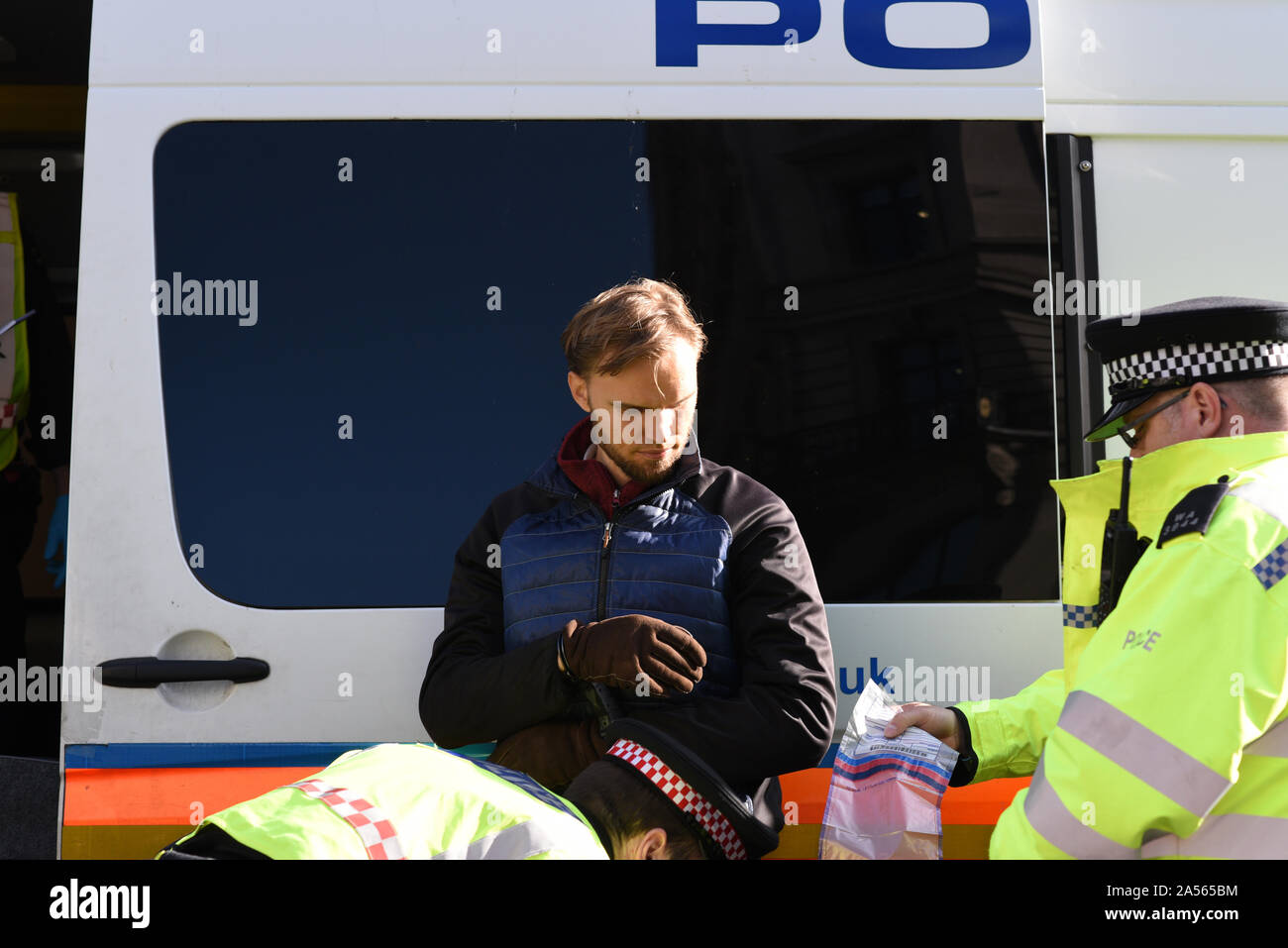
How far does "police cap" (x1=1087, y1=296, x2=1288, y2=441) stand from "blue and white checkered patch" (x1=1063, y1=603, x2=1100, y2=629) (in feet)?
0.99

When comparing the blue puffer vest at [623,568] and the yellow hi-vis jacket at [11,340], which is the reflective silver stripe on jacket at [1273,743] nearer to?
the blue puffer vest at [623,568]

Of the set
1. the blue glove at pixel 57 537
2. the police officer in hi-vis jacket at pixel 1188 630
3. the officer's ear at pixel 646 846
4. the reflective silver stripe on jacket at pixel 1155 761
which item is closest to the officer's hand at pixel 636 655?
the officer's ear at pixel 646 846

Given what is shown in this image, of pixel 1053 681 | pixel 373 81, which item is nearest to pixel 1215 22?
pixel 1053 681

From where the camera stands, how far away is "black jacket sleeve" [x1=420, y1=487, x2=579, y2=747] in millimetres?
1913

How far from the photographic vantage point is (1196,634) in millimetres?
1425

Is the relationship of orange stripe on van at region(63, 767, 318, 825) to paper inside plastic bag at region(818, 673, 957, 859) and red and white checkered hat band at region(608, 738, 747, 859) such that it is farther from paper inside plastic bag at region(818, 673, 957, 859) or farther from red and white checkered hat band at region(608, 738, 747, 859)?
paper inside plastic bag at region(818, 673, 957, 859)

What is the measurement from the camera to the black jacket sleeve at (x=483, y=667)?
1913 millimetres

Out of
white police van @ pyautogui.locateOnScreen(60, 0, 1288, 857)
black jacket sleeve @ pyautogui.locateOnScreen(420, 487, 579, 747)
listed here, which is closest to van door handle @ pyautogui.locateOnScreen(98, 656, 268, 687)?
white police van @ pyautogui.locateOnScreen(60, 0, 1288, 857)

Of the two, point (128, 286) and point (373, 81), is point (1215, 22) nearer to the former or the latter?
point (373, 81)

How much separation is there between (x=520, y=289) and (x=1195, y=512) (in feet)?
4.18

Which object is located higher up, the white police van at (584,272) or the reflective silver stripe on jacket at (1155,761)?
the white police van at (584,272)

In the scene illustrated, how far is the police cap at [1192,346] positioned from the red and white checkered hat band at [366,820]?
124cm

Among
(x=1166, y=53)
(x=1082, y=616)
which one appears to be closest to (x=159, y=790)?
(x=1082, y=616)

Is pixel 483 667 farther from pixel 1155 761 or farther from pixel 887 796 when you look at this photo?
pixel 1155 761
